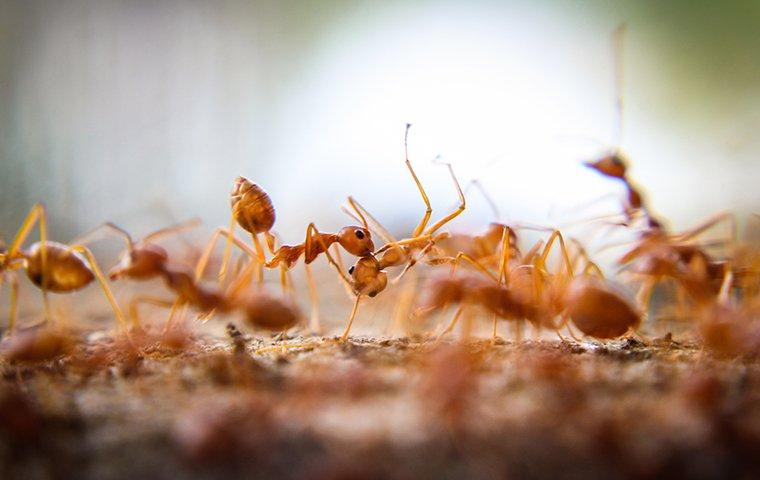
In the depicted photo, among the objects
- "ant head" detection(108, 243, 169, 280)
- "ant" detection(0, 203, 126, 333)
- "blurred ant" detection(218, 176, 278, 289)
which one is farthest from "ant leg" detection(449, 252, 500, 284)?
"ant" detection(0, 203, 126, 333)

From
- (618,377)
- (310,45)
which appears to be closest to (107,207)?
(310,45)

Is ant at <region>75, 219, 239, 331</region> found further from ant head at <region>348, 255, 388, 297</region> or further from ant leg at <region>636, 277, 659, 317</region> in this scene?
ant leg at <region>636, 277, 659, 317</region>

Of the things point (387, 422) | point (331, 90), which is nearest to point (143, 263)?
point (387, 422)

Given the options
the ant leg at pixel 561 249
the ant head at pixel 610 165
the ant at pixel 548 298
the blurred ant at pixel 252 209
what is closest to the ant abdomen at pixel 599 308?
the ant at pixel 548 298

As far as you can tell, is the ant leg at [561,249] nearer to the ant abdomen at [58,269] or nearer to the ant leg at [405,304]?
the ant leg at [405,304]

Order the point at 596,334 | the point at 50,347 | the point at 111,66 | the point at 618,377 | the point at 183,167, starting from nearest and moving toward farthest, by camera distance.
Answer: the point at 618,377
the point at 50,347
the point at 596,334
the point at 111,66
the point at 183,167

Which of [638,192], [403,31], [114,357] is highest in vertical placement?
[403,31]

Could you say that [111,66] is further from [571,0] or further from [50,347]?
[50,347]
